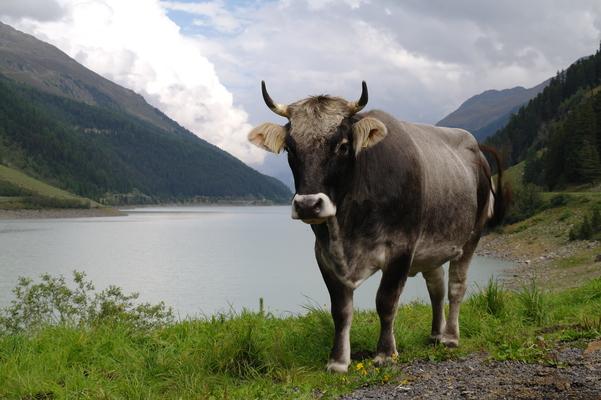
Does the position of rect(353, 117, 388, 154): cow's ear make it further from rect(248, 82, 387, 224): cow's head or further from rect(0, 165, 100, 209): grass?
rect(0, 165, 100, 209): grass

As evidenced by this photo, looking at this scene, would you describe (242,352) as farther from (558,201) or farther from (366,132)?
(558,201)

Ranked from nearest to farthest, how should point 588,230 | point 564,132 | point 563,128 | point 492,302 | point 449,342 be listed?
1. point 449,342
2. point 492,302
3. point 588,230
4. point 564,132
5. point 563,128

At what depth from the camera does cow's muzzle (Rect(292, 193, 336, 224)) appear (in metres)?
5.65

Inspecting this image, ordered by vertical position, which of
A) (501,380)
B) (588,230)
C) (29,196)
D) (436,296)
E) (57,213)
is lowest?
(57,213)

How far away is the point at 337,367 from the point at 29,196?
187115 millimetres

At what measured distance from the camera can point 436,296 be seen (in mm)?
8117

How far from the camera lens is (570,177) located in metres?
82.4

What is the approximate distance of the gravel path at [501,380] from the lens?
193 inches

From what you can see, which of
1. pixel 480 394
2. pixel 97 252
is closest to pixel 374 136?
pixel 480 394

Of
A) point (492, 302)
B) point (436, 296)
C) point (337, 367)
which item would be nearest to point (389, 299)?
point (337, 367)

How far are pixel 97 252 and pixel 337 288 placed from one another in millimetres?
68814

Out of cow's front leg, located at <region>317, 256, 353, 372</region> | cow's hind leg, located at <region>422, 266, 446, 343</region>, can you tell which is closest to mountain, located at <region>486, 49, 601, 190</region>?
cow's hind leg, located at <region>422, 266, 446, 343</region>

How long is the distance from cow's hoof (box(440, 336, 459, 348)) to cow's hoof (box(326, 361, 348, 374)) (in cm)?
178

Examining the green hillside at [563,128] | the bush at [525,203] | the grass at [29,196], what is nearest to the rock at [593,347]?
the bush at [525,203]
